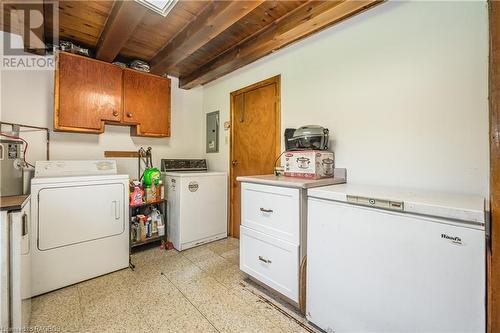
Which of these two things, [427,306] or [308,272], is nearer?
[427,306]

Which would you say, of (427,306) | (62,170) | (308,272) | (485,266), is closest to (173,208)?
(62,170)

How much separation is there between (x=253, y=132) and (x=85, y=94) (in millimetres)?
1864

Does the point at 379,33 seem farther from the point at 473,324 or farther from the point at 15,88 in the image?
the point at 15,88

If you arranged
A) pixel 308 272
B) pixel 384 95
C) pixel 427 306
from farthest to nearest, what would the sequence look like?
pixel 384 95
pixel 308 272
pixel 427 306

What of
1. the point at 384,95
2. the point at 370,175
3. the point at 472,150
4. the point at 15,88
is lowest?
the point at 370,175

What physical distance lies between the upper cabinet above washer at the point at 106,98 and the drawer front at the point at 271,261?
75.3 inches

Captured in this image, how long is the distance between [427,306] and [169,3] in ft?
8.00

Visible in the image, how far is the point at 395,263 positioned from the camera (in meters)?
1.07

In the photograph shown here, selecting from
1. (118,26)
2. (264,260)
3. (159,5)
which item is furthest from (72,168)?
(264,260)

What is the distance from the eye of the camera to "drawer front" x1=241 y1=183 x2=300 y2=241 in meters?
1.54

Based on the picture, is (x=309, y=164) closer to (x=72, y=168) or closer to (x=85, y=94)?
(x=72, y=168)

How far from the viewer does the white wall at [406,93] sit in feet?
4.31

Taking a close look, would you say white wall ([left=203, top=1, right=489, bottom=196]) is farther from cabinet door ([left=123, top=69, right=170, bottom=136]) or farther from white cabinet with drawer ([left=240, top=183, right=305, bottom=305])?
cabinet door ([left=123, top=69, right=170, bottom=136])

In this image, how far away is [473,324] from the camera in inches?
34.4
